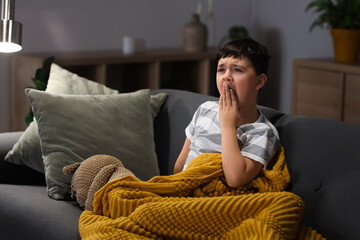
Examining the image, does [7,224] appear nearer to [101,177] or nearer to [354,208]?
[101,177]

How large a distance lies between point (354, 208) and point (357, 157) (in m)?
0.16

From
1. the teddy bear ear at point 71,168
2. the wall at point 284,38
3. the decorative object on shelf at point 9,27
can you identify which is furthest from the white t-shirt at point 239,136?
the wall at point 284,38

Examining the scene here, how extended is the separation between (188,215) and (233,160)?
24 centimetres

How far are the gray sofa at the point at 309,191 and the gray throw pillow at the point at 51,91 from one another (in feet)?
0.36

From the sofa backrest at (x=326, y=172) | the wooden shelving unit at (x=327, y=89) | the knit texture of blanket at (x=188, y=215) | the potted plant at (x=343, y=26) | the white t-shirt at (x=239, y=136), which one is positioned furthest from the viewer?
the potted plant at (x=343, y=26)

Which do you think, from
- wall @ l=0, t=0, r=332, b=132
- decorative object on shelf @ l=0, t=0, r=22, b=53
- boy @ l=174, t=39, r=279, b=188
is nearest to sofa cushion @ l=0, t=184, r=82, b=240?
boy @ l=174, t=39, r=279, b=188

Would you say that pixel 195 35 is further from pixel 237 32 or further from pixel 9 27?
pixel 9 27

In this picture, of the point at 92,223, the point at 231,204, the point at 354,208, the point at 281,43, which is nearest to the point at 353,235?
the point at 354,208

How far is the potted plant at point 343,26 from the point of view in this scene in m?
3.93

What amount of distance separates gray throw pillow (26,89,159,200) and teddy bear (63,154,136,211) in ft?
0.38

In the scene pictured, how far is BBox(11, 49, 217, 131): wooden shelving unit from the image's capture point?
11.7 feet

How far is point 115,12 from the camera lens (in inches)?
162

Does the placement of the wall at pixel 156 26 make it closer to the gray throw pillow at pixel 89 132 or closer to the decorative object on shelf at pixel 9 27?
the gray throw pillow at pixel 89 132

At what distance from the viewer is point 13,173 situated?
2.33m
